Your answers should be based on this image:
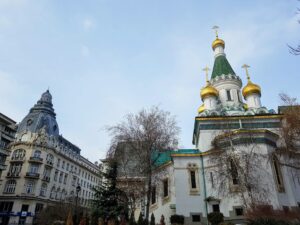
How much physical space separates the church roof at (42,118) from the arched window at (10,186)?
338 inches

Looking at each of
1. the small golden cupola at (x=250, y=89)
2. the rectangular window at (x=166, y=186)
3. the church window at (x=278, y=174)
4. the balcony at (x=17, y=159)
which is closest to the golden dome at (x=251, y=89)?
the small golden cupola at (x=250, y=89)

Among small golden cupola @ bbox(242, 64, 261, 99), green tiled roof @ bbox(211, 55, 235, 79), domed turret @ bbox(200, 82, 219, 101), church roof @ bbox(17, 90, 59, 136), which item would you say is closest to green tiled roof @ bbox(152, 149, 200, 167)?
domed turret @ bbox(200, 82, 219, 101)

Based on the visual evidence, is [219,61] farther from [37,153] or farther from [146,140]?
[37,153]

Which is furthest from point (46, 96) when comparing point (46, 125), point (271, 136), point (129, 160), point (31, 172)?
point (271, 136)

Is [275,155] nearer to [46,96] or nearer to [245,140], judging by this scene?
[245,140]

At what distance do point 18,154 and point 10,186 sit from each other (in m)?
4.99

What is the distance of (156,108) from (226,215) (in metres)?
11.0

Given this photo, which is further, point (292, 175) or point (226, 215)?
point (292, 175)

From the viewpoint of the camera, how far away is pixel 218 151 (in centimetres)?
1869

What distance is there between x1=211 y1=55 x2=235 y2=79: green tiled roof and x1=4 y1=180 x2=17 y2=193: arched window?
110 ft

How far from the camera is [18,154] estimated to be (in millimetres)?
38625

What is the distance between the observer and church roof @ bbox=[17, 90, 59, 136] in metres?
41.8

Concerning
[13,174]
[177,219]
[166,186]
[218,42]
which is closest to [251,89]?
[218,42]

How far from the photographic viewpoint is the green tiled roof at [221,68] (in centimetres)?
3112
